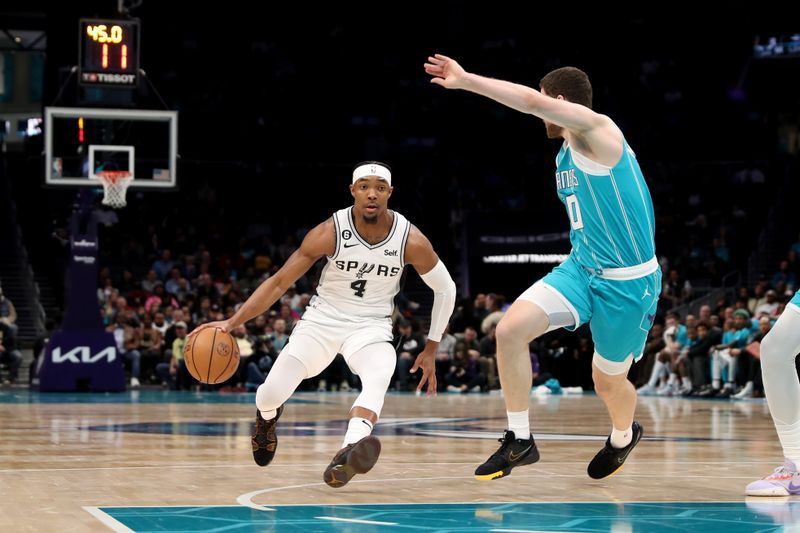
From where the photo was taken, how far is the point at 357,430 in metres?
7.00

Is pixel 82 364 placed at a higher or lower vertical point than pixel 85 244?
lower

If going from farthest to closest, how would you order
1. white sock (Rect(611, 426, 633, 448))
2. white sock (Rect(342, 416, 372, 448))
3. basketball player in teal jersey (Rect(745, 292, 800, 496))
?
1. white sock (Rect(611, 426, 633, 448))
2. basketball player in teal jersey (Rect(745, 292, 800, 496))
3. white sock (Rect(342, 416, 372, 448))

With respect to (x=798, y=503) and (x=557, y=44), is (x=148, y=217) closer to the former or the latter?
(x=557, y=44)

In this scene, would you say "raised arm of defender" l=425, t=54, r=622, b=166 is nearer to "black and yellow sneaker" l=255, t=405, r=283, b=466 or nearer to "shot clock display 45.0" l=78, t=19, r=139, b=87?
"black and yellow sneaker" l=255, t=405, r=283, b=466

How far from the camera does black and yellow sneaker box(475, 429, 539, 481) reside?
6906 mm

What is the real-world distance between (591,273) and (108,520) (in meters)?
2.85

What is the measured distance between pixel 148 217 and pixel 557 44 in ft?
39.5

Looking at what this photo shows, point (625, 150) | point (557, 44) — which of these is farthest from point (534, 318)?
point (557, 44)

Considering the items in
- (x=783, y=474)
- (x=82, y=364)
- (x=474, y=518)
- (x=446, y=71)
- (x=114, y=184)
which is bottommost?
(x=474, y=518)

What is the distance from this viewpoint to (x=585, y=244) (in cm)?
695

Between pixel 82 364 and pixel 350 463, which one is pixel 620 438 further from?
pixel 82 364

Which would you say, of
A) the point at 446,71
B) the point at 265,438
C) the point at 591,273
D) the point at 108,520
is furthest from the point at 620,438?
the point at 108,520

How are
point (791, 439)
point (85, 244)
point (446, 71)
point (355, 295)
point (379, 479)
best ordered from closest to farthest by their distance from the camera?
1. point (446, 71)
2. point (791, 439)
3. point (355, 295)
4. point (379, 479)
5. point (85, 244)

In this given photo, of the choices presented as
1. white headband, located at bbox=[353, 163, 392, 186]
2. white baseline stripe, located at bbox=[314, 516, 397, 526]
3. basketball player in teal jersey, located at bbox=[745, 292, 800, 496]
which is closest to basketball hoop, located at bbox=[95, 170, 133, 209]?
white headband, located at bbox=[353, 163, 392, 186]
